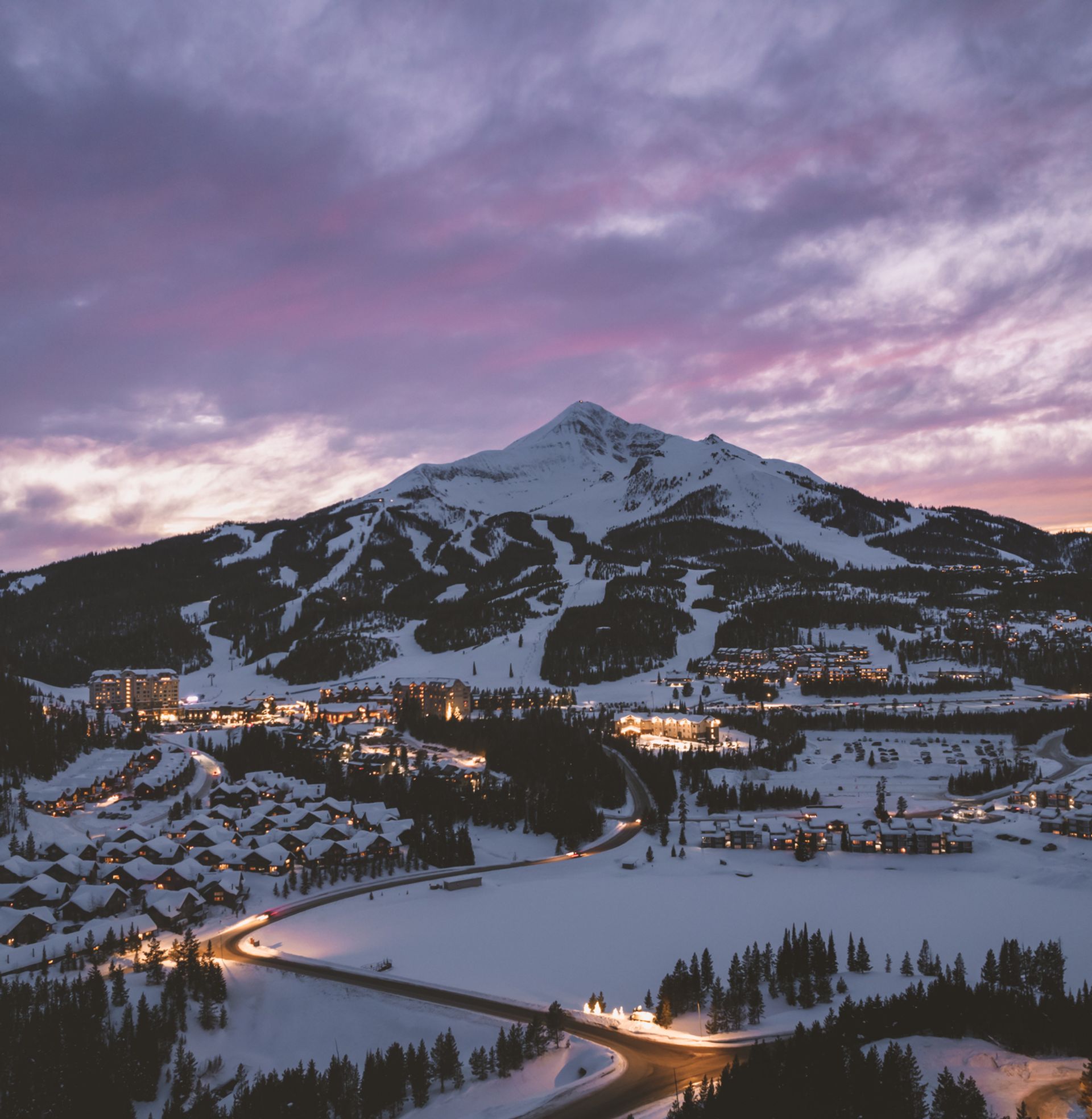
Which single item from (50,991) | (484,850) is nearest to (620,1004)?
(50,991)

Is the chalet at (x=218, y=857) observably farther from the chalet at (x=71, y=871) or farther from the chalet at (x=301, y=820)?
the chalet at (x=301, y=820)

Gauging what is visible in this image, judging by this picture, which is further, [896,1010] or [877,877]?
[877,877]

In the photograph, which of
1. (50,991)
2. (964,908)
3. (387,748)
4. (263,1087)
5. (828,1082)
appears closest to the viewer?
(828,1082)

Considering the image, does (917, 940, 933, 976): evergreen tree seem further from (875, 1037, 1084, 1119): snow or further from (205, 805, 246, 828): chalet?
(205, 805, 246, 828): chalet

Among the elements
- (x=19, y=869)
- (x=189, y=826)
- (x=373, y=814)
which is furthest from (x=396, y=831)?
(x=19, y=869)

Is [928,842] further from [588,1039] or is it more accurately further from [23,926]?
[23,926]

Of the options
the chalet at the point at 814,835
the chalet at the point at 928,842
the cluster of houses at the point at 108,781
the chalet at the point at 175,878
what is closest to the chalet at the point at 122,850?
the chalet at the point at 175,878

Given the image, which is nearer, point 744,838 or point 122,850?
point 122,850

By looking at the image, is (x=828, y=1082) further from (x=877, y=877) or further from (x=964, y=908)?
(x=877, y=877)
